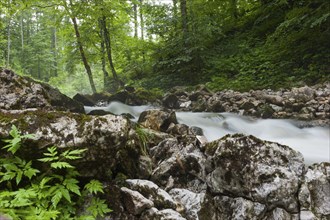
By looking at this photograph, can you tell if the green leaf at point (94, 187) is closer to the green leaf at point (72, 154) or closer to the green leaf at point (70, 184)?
the green leaf at point (70, 184)

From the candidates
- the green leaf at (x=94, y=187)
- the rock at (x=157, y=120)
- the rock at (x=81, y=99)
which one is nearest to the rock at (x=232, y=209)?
the green leaf at (x=94, y=187)

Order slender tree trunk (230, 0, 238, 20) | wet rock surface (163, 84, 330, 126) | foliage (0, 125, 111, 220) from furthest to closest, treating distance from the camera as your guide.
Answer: slender tree trunk (230, 0, 238, 20) → wet rock surface (163, 84, 330, 126) → foliage (0, 125, 111, 220)

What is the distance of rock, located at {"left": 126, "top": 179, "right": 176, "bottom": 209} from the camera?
2.86 metres

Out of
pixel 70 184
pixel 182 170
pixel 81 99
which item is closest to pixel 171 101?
pixel 81 99

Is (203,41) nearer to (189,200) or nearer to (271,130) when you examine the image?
(271,130)

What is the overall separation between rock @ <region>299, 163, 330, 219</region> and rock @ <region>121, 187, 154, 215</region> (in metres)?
1.66

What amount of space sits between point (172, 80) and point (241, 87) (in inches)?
139

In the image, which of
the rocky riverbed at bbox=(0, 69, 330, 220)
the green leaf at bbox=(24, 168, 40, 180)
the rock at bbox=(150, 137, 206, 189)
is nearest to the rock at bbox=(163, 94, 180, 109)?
the rocky riverbed at bbox=(0, 69, 330, 220)

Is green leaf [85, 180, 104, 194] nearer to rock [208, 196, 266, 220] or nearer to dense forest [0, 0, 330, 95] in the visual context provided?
rock [208, 196, 266, 220]

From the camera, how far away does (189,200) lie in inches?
120

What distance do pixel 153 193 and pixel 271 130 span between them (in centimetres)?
450

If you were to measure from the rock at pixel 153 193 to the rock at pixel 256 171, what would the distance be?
23.3 inches

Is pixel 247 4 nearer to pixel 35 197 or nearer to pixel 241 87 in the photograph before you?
pixel 241 87

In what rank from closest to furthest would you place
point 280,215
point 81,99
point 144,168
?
point 280,215, point 144,168, point 81,99
